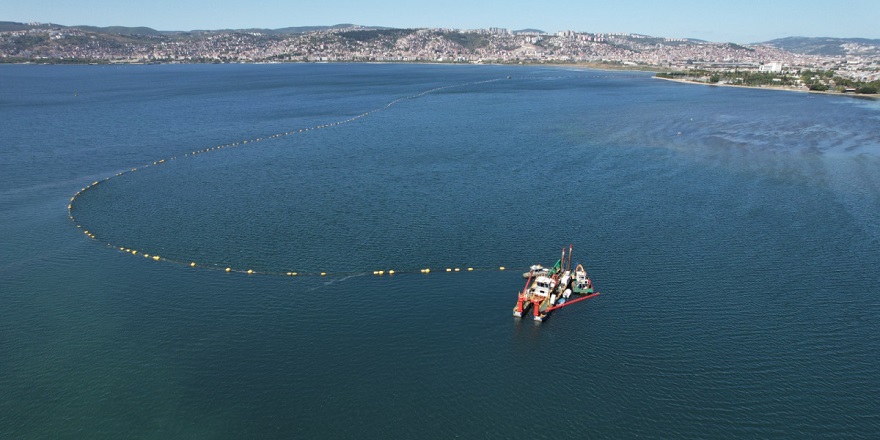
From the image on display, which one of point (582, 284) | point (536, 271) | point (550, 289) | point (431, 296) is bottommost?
point (431, 296)

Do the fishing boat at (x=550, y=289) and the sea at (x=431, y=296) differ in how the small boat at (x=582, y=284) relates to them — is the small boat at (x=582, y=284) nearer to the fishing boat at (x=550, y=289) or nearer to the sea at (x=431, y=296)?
the fishing boat at (x=550, y=289)

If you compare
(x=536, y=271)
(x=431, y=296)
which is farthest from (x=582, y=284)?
(x=431, y=296)

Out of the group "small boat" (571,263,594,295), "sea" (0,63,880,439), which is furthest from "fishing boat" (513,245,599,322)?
"sea" (0,63,880,439)

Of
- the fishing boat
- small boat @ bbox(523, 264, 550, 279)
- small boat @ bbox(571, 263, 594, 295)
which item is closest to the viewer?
the fishing boat

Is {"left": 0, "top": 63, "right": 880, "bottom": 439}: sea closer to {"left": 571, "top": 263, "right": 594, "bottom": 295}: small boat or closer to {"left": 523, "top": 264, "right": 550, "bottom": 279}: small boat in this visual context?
{"left": 523, "top": 264, "right": 550, "bottom": 279}: small boat

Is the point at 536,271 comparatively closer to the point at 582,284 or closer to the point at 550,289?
the point at 550,289

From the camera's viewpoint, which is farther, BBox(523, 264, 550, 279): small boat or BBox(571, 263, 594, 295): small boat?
BBox(523, 264, 550, 279): small boat

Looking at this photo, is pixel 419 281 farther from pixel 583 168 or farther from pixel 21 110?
pixel 21 110
